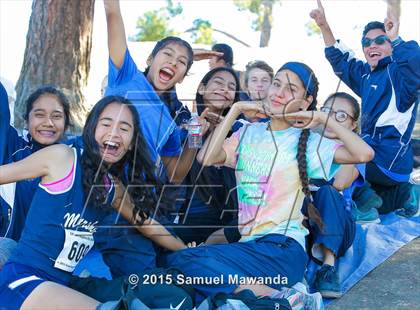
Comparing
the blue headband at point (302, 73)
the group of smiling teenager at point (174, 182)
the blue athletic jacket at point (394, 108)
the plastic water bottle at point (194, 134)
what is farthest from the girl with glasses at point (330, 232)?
the blue athletic jacket at point (394, 108)

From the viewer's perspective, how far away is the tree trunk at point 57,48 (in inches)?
284

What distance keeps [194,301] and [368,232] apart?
1870 millimetres

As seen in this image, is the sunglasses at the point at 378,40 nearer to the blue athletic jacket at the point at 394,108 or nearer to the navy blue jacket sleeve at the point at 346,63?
the blue athletic jacket at the point at 394,108

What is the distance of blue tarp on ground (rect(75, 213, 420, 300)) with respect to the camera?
334 centimetres

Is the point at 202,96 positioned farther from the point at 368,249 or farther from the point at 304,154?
the point at 368,249

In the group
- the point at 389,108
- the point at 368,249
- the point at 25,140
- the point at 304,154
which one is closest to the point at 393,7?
the point at 389,108

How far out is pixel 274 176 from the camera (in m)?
3.36

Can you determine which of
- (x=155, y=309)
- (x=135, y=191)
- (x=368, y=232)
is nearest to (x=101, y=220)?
(x=135, y=191)

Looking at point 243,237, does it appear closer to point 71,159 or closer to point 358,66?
point 71,159

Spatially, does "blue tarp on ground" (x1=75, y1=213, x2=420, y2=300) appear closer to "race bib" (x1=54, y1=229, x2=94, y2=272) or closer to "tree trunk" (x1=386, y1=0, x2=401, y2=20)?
"race bib" (x1=54, y1=229, x2=94, y2=272)

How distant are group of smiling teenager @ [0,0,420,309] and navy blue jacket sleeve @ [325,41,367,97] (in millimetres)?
1159

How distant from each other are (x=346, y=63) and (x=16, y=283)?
12.6 feet

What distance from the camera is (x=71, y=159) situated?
2.96 meters

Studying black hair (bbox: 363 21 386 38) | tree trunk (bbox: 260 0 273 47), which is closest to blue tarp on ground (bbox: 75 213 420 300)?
black hair (bbox: 363 21 386 38)
